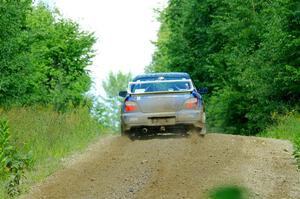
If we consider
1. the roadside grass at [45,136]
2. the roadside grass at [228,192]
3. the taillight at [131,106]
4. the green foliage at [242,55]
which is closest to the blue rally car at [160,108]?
the taillight at [131,106]

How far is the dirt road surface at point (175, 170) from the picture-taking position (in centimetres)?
942

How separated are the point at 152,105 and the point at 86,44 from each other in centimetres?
1990

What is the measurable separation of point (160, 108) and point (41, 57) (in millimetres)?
15927

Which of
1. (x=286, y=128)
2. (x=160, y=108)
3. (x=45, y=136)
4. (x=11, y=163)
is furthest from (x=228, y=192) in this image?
(x=286, y=128)

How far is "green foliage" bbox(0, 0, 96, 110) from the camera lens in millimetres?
22312

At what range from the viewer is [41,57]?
32000 millimetres

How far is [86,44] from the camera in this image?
36500mm

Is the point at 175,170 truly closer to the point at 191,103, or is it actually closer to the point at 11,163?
the point at 11,163

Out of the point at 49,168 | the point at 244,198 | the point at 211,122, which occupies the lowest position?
the point at 211,122

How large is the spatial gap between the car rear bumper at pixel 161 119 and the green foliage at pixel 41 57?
5.95 m

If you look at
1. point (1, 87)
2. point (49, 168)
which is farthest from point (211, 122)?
point (49, 168)

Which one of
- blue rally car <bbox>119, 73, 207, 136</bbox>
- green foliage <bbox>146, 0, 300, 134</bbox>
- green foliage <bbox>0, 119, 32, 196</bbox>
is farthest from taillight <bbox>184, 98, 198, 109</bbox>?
green foliage <bbox>146, 0, 300, 134</bbox>

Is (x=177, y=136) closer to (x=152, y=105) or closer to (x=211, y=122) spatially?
(x=152, y=105)

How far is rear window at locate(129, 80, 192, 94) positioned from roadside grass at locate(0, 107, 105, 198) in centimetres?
184
